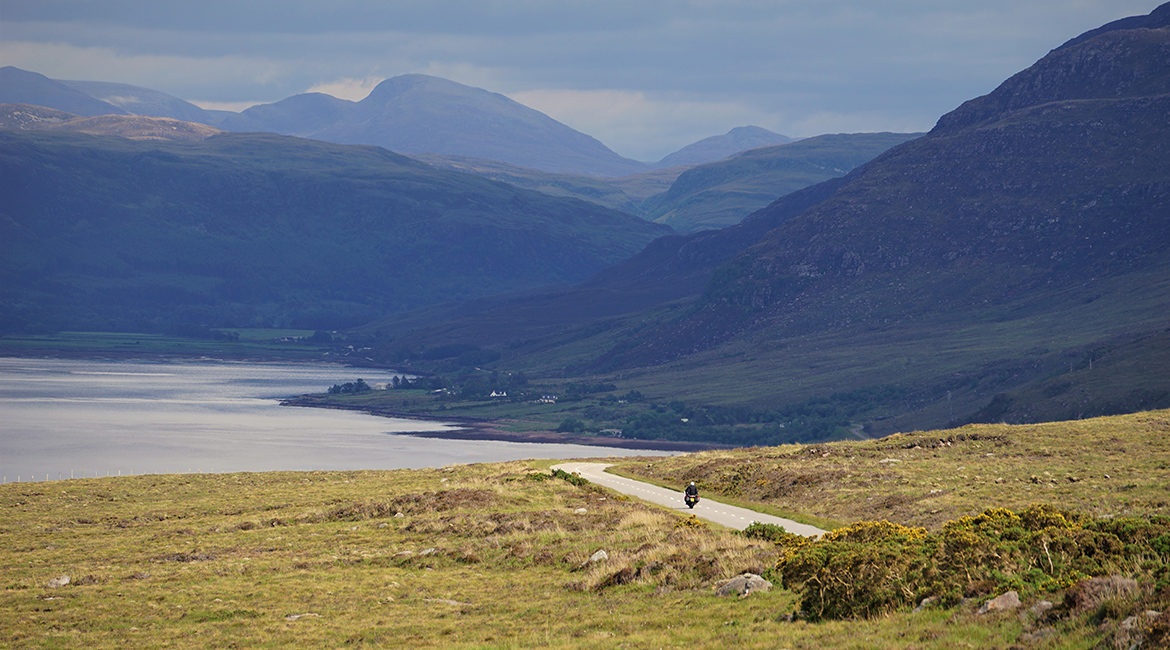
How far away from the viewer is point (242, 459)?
185750 mm

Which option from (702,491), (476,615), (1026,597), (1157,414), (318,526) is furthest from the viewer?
(1157,414)

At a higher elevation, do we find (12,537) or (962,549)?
(962,549)

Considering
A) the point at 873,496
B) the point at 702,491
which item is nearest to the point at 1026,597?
the point at 873,496

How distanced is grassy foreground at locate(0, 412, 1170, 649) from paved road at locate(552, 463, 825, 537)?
6.74 ft

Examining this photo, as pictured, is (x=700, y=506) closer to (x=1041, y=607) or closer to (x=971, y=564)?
(x=971, y=564)

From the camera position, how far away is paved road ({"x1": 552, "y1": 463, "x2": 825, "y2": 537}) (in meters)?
38.9

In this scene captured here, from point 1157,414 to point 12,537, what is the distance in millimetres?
60841

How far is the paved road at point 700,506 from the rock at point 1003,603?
1314cm

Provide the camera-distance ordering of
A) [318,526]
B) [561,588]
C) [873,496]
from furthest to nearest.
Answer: [318,526] → [873,496] → [561,588]

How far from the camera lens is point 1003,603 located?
2056cm

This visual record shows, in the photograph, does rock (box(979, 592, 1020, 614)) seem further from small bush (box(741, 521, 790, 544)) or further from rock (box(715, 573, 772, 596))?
small bush (box(741, 521, 790, 544))

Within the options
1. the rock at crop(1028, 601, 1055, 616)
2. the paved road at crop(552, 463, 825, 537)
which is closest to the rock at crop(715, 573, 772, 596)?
the rock at crop(1028, 601, 1055, 616)

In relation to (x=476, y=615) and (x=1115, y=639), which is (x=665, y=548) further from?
(x=1115, y=639)

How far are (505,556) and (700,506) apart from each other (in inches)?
475
